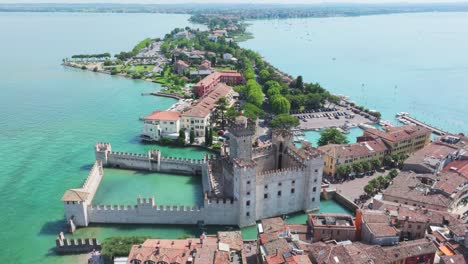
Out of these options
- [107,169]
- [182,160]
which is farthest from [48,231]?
[182,160]

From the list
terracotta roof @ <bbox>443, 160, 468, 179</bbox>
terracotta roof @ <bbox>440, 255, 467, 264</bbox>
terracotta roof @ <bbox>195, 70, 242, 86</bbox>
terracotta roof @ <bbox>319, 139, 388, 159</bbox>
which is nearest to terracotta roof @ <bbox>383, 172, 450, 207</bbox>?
terracotta roof @ <bbox>443, 160, 468, 179</bbox>

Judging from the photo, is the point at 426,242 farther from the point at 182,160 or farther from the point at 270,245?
the point at 182,160

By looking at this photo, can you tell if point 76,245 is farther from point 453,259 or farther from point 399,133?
point 399,133

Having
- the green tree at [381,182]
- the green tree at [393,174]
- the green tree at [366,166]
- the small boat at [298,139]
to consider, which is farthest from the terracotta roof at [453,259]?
the small boat at [298,139]

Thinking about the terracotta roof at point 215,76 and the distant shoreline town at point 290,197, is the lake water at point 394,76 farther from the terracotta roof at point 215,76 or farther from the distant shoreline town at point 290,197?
the terracotta roof at point 215,76

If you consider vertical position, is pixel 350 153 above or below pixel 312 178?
below

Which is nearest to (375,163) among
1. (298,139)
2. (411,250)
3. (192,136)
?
(298,139)

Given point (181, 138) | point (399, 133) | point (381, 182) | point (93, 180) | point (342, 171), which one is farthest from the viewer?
point (181, 138)
